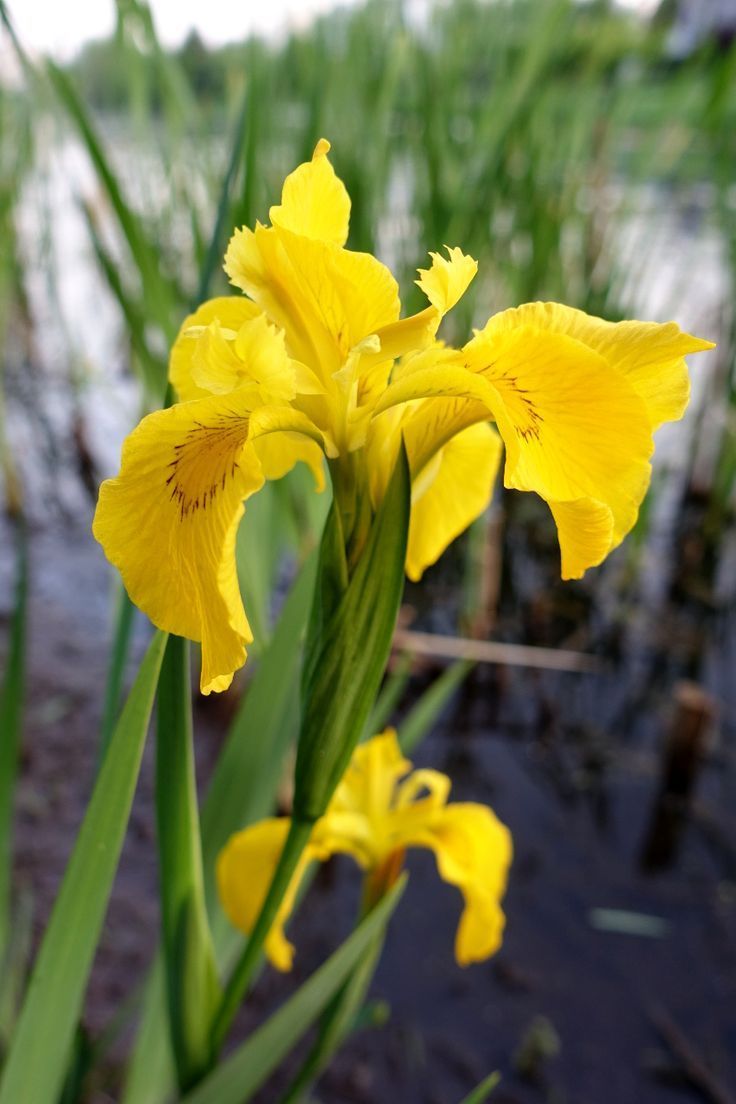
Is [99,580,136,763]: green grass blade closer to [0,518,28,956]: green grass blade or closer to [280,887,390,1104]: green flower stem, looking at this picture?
[0,518,28,956]: green grass blade

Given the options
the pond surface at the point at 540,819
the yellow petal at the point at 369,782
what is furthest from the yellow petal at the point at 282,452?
the pond surface at the point at 540,819

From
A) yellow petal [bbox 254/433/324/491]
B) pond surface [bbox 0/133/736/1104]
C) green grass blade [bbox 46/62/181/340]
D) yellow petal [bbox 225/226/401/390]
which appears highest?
green grass blade [bbox 46/62/181/340]

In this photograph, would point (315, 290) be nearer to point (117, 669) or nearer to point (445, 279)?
point (445, 279)

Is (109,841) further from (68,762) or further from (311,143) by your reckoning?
(68,762)

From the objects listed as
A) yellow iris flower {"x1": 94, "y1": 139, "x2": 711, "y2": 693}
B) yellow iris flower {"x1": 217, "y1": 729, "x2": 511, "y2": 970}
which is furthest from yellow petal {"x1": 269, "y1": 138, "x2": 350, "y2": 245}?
yellow iris flower {"x1": 217, "y1": 729, "x2": 511, "y2": 970}

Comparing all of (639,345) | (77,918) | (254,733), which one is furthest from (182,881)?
(639,345)

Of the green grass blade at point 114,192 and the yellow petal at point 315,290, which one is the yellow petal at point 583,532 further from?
the green grass blade at point 114,192

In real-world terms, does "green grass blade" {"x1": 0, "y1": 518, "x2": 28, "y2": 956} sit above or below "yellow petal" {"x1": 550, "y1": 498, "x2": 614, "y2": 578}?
below
